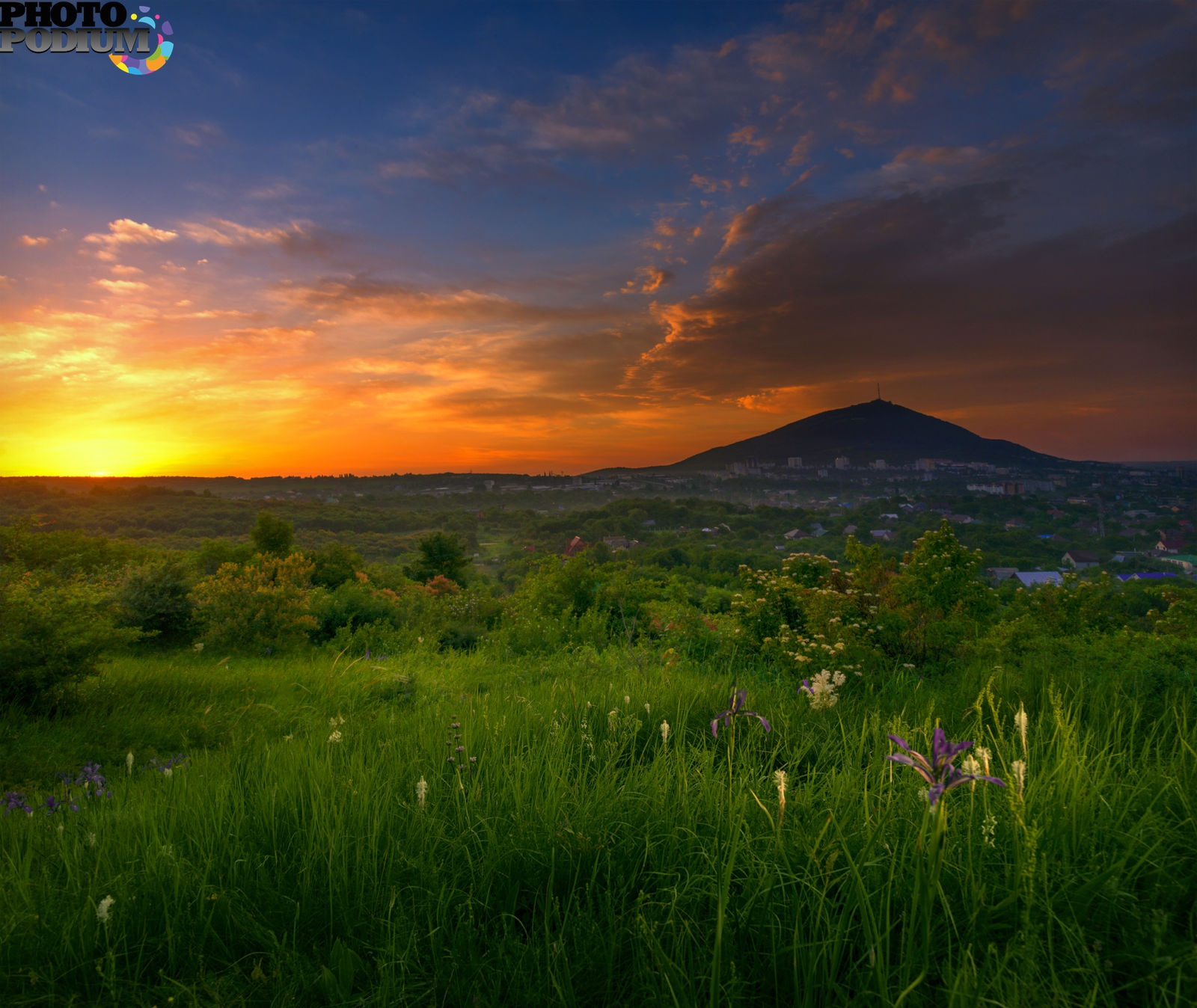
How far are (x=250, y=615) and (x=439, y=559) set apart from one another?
2188 centimetres

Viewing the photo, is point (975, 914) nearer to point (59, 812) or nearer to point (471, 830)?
point (471, 830)

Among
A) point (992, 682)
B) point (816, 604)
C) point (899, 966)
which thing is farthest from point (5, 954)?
point (816, 604)

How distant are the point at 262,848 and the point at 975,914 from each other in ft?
7.21

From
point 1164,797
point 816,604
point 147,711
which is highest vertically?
point 1164,797

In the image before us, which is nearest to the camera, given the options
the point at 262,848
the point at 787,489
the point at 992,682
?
the point at 262,848

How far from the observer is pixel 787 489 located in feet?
230

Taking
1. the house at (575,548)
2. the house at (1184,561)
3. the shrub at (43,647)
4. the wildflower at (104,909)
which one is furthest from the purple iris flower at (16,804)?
the house at (1184,561)

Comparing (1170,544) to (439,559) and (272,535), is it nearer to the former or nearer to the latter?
(439,559)

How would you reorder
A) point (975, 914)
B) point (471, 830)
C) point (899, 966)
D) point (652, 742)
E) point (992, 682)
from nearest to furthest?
point (899, 966) → point (975, 914) → point (471, 830) → point (652, 742) → point (992, 682)

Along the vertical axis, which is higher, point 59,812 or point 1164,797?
point 1164,797

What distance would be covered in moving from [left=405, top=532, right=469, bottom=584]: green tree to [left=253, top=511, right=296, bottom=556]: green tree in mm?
7516

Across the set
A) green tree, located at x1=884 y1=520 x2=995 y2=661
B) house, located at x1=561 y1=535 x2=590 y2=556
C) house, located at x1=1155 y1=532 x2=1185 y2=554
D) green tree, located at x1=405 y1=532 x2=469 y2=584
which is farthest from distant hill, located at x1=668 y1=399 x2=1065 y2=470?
green tree, located at x1=884 y1=520 x2=995 y2=661

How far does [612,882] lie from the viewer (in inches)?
69.1

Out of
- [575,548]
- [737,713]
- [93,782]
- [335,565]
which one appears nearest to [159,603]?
[93,782]
